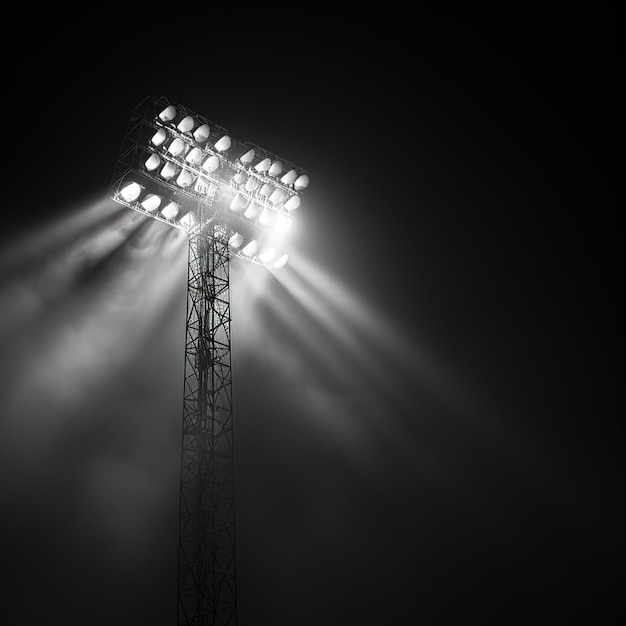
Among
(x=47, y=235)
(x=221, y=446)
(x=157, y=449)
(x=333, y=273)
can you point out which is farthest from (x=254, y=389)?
(x=47, y=235)

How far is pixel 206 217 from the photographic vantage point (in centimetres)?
1688

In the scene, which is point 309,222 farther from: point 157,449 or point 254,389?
point 157,449

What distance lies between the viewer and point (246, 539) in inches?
648

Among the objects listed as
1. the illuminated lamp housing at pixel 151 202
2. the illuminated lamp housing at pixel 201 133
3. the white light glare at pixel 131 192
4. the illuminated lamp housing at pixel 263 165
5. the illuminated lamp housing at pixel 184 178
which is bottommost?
the white light glare at pixel 131 192

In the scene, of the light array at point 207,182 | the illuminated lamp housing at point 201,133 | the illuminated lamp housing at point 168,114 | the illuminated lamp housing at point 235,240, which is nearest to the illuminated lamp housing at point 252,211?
the light array at point 207,182

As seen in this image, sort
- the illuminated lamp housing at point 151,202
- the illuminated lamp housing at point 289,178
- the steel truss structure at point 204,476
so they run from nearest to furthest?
the steel truss structure at point 204,476, the illuminated lamp housing at point 151,202, the illuminated lamp housing at point 289,178

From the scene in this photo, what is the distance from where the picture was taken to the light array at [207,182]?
15609 millimetres

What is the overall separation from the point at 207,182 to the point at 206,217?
0.91 m

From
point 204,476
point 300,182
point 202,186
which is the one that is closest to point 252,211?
point 202,186

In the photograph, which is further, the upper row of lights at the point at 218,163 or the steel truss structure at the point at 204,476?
the upper row of lights at the point at 218,163

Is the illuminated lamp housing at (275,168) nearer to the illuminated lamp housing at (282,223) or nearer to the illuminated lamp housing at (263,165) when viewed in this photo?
the illuminated lamp housing at (263,165)

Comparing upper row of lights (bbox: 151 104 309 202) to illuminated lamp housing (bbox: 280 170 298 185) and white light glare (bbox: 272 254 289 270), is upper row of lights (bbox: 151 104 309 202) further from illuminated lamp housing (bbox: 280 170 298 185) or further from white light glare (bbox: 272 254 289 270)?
white light glare (bbox: 272 254 289 270)

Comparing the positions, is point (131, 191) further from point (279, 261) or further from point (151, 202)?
point (279, 261)

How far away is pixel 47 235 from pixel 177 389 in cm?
518
